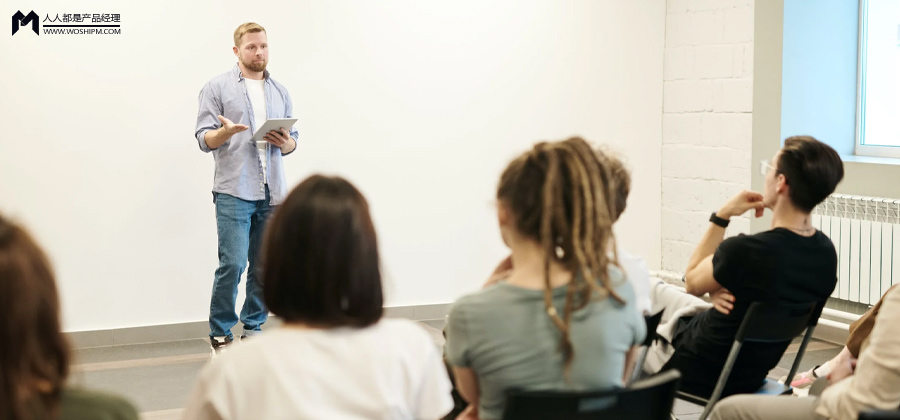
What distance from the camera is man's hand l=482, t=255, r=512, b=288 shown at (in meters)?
1.97

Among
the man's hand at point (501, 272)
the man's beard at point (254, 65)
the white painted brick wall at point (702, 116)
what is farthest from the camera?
the white painted brick wall at point (702, 116)

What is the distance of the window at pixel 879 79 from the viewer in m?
5.04

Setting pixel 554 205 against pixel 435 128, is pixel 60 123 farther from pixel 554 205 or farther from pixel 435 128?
pixel 554 205

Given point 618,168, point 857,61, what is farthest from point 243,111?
point 857,61

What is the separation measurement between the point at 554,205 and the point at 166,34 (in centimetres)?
361

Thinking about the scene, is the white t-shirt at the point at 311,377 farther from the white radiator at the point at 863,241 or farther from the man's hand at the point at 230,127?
the white radiator at the point at 863,241

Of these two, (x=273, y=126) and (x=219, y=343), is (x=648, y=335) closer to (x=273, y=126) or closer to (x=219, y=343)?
(x=273, y=126)

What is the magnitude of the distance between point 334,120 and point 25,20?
164cm

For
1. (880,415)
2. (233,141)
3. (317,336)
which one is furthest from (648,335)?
(233,141)

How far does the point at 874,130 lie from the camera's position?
5.18 meters

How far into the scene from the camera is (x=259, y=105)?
4.51 m

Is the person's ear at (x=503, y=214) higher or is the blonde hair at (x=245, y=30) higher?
the blonde hair at (x=245, y=30)

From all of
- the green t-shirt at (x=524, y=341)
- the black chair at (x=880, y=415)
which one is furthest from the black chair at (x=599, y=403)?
the black chair at (x=880, y=415)

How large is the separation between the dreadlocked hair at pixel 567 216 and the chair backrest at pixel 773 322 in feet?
2.76
